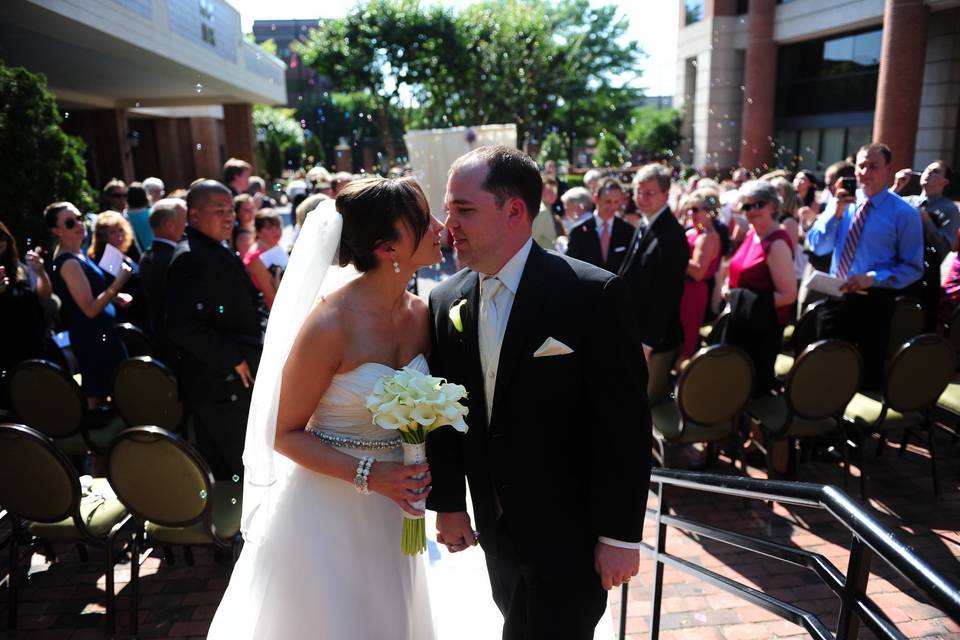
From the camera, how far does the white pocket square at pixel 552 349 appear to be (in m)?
1.90

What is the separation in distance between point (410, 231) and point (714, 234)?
4350 millimetres

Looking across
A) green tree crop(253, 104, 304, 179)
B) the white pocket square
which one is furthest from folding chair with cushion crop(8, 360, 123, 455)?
green tree crop(253, 104, 304, 179)

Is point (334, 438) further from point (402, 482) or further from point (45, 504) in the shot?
point (45, 504)

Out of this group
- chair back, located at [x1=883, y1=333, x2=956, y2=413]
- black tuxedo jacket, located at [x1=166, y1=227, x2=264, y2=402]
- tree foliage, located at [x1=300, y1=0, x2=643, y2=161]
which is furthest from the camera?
tree foliage, located at [x1=300, y1=0, x2=643, y2=161]

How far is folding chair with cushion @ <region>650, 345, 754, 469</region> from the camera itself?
4.39 meters

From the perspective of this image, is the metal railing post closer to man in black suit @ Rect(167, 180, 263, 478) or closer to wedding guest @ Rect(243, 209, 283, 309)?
man in black suit @ Rect(167, 180, 263, 478)

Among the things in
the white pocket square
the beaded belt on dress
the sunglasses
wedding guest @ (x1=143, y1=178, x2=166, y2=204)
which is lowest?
the beaded belt on dress

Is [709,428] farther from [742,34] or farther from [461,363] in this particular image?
[742,34]

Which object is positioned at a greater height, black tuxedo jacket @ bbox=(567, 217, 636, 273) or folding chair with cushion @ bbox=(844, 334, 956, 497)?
black tuxedo jacket @ bbox=(567, 217, 636, 273)

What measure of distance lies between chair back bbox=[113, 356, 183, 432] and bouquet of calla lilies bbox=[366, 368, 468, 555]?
9.18 feet

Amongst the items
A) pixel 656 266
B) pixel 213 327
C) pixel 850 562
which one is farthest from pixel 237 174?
pixel 850 562

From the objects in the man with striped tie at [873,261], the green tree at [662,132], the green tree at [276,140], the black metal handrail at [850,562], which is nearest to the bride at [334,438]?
the black metal handrail at [850,562]

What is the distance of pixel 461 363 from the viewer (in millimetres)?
2156

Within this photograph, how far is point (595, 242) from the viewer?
6.62 m
